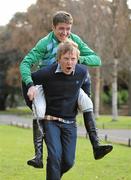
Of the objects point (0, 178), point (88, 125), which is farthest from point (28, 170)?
point (88, 125)

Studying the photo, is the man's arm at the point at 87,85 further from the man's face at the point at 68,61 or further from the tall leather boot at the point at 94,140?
the man's face at the point at 68,61

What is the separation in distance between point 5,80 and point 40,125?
197 ft

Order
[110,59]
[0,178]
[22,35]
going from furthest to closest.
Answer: [22,35]
[110,59]
[0,178]

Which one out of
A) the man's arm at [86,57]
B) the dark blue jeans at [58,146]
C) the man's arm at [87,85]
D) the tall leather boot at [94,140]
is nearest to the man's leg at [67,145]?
the dark blue jeans at [58,146]

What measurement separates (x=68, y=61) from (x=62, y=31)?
1.38ft

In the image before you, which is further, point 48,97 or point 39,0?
point 39,0

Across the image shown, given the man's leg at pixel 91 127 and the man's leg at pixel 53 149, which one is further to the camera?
the man's leg at pixel 91 127

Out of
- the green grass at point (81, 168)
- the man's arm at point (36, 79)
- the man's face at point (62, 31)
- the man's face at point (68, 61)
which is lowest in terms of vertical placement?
the green grass at point (81, 168)

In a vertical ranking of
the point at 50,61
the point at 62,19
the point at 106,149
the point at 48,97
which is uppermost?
the point at 62,19

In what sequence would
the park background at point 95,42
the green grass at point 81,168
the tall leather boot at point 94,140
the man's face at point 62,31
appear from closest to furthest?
the man's face at point 62,31, the tall leather boot at point 94,140, the green grass at point 81,168, the park background at point 95,42

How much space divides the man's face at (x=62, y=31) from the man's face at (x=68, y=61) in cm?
34

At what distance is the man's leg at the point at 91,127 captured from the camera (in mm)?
6859

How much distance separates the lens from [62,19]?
6680mm

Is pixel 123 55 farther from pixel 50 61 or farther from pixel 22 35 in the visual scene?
pixel 50 61
